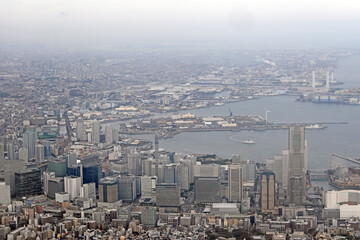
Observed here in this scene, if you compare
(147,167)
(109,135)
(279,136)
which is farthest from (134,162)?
(279,136)

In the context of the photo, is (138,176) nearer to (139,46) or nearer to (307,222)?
(307,222)

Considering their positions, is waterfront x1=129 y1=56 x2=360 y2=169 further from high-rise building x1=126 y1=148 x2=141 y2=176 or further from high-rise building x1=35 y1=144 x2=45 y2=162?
high-rise building x1=35 y1=144 x2=45 y2=162

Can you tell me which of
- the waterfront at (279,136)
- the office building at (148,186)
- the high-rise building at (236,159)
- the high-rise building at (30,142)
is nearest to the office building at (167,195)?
the office building at (148,186)

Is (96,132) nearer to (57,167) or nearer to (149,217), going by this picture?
(57,167)

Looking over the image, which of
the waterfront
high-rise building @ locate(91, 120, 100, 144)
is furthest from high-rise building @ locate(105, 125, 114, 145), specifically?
the waterfront

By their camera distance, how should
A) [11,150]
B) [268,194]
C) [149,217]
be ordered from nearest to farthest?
[149,217], [268,194], [11,150]

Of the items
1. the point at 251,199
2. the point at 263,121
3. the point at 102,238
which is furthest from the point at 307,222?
the point at 263,121
